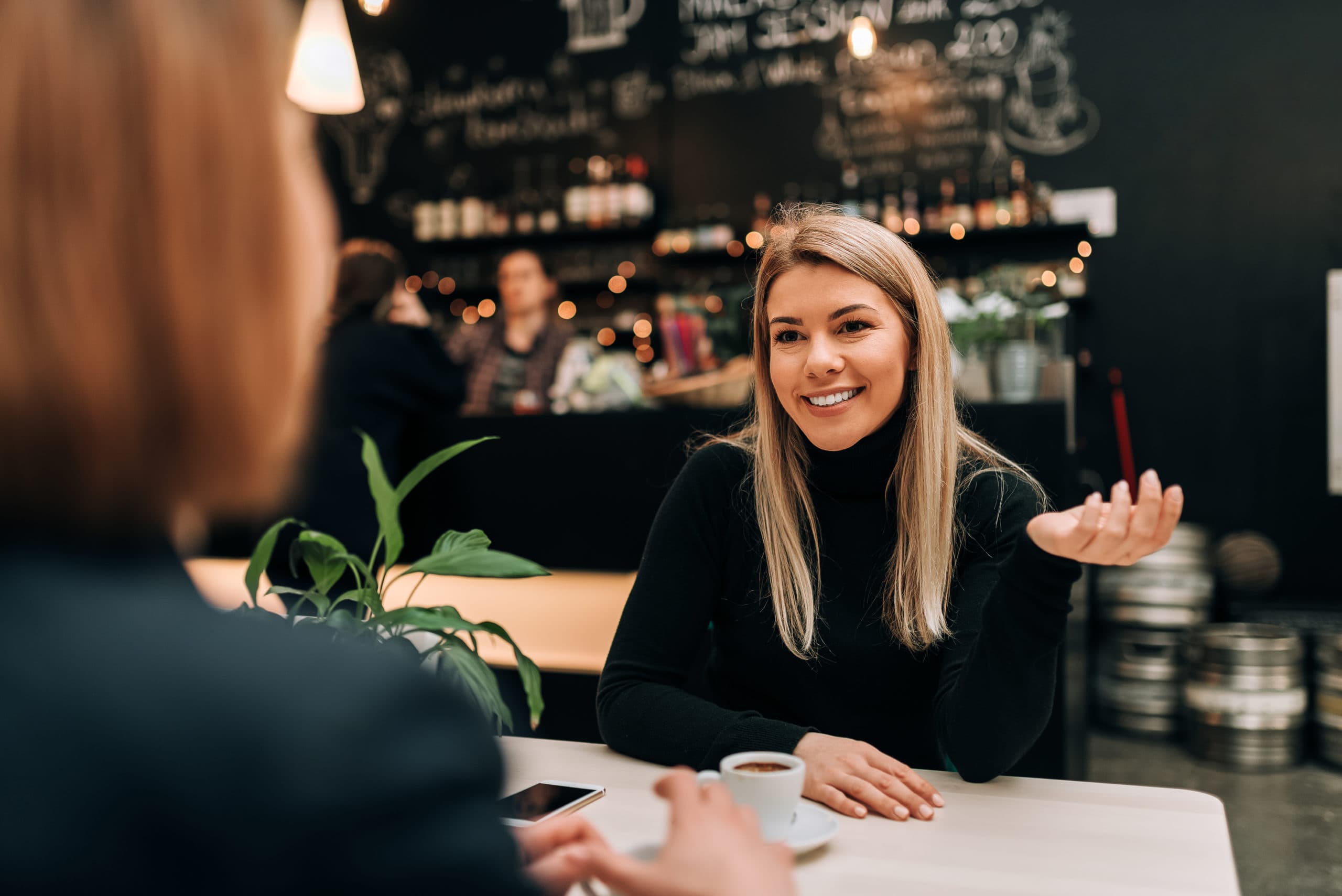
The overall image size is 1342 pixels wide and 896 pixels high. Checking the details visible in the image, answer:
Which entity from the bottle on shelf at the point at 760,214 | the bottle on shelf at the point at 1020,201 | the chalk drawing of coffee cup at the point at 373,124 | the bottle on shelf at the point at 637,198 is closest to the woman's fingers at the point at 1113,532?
the bottle on shelf at the point at 1020,201

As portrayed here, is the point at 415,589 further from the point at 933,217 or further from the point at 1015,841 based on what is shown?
the point at 933,217

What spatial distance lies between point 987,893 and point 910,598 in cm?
62

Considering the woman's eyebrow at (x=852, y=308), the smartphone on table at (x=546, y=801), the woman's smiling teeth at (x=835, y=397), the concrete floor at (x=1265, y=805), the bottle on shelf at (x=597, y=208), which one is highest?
the bottle on shelf at (x=597, y=208)

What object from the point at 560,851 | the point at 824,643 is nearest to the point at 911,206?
the point at 824,643

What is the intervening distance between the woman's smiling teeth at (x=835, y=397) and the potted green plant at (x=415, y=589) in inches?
24.4

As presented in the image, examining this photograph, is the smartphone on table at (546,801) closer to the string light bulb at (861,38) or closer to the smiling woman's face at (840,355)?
the smiling woman's face at (840,355)

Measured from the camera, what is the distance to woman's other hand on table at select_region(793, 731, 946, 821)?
39.5 inches

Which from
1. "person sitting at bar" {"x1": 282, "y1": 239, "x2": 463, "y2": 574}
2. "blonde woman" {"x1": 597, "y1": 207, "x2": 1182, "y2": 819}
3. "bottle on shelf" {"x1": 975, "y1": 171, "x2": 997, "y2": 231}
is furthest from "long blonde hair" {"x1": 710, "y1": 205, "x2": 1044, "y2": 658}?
"bottle on shelf" {"x1": 975, "y1": 171, "x2": 997, "y2": 231}

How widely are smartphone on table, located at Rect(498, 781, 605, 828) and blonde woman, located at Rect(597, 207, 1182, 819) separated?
0.19 metres

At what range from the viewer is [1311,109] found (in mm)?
4363

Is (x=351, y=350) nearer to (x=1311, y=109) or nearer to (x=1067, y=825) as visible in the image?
(x=1067, y=825)

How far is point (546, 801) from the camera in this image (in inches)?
39.8

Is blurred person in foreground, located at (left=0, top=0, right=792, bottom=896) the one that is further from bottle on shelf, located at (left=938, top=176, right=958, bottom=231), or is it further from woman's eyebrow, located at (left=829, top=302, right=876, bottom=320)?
bottle on shelf, located at (left=938, top=176, right=958, bottom=231)

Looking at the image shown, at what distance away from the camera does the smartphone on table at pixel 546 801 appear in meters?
0.96
